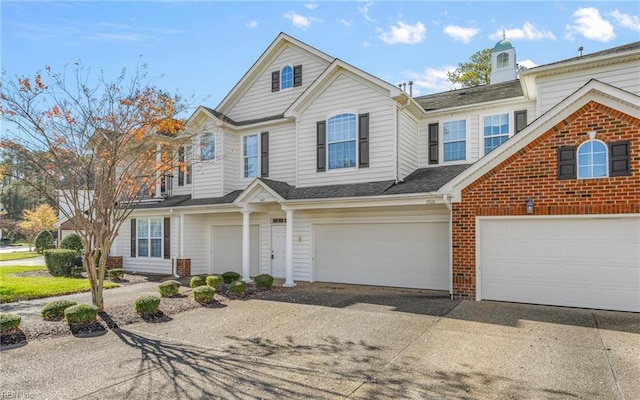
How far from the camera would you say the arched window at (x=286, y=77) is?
49.8ft

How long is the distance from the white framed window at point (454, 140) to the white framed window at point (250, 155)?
693cm

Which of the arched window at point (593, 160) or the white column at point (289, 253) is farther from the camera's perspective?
the white column at point (289, 253)

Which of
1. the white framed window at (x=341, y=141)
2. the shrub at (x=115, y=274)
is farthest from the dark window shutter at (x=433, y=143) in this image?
the shrub at (x=115, y=274)

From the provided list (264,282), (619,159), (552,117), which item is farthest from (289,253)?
(619,159)

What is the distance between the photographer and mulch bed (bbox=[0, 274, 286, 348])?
23.1 feet

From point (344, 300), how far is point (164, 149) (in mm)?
7409

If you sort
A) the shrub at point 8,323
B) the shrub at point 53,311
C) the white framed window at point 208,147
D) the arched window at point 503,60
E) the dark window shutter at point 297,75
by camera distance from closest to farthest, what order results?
the shrub at point 8,323, the shrub at point 53,311, the dark window shutter at point 297,75, the white framed window at point 208,147, the arched window at point 503,60

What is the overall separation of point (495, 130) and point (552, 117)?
368 cm

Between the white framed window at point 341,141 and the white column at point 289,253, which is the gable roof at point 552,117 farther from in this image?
the white column at point 289,253

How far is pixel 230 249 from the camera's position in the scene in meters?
15.7

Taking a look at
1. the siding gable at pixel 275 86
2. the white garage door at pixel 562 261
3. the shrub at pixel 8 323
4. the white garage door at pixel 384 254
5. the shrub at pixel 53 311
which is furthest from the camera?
the siding gable at pixel 275 86

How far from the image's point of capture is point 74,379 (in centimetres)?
516

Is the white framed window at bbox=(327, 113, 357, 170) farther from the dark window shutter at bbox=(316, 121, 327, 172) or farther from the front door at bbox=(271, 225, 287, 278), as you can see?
the front door at bbox=(271, 225, 287, 278)

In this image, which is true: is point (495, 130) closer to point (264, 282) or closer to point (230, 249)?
point (264, 282)
